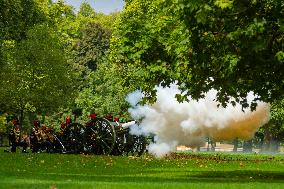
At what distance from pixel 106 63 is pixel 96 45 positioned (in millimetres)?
13346

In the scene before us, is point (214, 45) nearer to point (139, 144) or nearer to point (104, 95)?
point (139, 144)

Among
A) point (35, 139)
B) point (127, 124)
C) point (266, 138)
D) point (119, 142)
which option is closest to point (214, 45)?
point (119, 142)

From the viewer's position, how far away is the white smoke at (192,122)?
131 feet

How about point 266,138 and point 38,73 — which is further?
point 266,138

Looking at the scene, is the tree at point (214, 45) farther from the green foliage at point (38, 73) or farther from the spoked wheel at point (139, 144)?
the green foliage at point (38, 73)

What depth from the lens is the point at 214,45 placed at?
1939 cm

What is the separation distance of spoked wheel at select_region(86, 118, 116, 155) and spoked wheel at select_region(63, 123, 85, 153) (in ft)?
1.97

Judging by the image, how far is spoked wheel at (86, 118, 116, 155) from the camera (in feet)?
127

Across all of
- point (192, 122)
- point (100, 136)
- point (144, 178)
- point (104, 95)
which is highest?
point (104, 95)

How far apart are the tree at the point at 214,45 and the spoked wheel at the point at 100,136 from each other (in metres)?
15.6

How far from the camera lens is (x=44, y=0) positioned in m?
99.2

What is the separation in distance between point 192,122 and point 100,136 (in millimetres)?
6453

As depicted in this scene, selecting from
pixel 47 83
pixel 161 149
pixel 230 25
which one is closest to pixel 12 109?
pixel 47 83

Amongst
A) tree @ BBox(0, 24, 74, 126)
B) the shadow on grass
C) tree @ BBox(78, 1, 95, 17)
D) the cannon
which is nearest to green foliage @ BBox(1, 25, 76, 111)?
tree @ BBox(0, 24, 74, 126)
